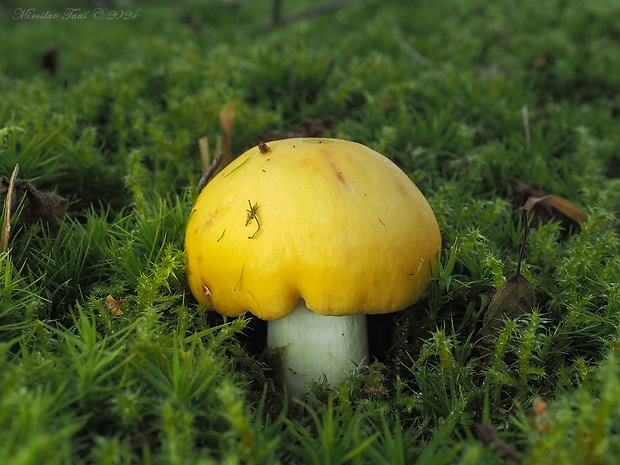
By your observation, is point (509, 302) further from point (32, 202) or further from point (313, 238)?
point (32, 202)

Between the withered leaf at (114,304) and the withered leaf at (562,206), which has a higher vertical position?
the withered leaf at (114,304)

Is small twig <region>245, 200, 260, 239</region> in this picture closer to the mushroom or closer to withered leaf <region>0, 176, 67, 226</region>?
the mushroom

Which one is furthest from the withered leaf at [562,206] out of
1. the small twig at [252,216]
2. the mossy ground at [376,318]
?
the small twig at [252,216]

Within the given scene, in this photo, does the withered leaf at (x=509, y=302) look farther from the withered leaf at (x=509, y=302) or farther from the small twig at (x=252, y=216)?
the small twig at (x=252, y=216)

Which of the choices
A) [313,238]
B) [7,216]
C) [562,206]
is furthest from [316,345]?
[562,206]

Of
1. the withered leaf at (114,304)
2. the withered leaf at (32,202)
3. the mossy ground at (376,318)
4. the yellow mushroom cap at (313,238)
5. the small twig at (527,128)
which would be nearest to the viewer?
the mossy ground at (376,318)

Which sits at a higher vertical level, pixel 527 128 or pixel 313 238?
pixel 313 238

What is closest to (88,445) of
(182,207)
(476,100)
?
(182,207)
